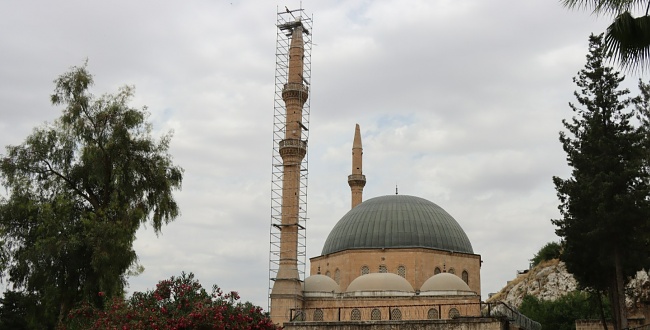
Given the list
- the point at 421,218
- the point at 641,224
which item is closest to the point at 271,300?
the point at 421,218

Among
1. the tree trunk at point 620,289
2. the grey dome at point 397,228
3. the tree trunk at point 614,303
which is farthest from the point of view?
the grey dome at point 397,228

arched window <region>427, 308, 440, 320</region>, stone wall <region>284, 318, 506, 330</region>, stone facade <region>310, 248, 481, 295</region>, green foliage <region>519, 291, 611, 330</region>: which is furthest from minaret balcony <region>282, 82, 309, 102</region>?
stone wall <region>284, 318, 506, 330</region>

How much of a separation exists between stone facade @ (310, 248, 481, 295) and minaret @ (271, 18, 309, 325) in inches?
199

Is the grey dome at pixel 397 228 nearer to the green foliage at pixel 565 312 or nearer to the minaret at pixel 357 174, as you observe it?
the minaret at pixel 357 174

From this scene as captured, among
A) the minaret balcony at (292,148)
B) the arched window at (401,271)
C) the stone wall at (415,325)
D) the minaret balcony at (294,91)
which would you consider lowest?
the stone wall at (415,325)

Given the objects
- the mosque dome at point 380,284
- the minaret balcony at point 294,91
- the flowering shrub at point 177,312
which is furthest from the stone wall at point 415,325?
the minaret balcony at point 294,91

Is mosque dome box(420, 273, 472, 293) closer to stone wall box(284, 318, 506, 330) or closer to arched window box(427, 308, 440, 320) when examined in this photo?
arched window box(427, 308, 440, 320)

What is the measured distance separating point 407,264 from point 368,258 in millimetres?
2147

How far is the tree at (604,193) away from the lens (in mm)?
19578

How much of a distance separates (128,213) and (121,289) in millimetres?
2182

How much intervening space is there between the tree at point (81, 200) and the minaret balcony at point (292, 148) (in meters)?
13.9

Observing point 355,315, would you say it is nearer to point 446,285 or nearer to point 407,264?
point 446,285

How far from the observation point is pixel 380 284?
32.3m

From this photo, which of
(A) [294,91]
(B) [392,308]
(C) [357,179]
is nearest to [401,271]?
(B) [392,308]
